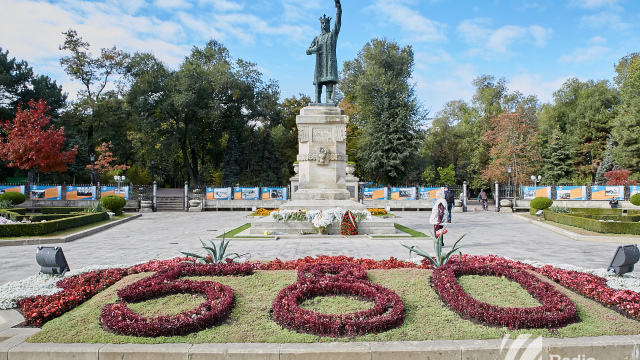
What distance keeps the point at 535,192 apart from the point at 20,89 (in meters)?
45.6

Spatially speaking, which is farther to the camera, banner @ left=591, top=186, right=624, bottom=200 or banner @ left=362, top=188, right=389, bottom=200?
banner @ left=362, top=188, right=389, bottom=200

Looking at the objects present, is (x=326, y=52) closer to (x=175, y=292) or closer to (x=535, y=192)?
(x=175, y=292)

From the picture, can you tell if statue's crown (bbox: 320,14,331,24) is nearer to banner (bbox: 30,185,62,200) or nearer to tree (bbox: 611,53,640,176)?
banner (bbox: 30,185,62,200)

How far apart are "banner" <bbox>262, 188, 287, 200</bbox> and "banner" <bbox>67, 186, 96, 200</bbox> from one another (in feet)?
40.0

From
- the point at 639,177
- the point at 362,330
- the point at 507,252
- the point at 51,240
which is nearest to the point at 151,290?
the point at 362,330

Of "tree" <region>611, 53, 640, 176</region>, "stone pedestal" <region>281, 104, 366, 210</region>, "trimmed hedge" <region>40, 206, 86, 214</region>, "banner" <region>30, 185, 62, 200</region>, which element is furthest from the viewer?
"tree" <region>611, 53, 640, 176</region>

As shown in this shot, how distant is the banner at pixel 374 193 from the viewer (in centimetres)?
2889

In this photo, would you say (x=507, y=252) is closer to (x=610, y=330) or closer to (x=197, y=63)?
(x=610, y=330)

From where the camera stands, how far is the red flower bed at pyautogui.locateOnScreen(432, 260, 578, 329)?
427 centimetres

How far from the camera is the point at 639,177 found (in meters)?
32.3

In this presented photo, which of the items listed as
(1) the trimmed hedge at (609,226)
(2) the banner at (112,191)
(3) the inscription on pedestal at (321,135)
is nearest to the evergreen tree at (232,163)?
(2) the banner at (112,191)

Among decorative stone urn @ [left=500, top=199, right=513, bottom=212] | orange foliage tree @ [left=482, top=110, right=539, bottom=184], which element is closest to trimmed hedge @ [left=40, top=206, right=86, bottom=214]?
decorative stone urn @ [left=500, top=199, right=513, bottom=212]

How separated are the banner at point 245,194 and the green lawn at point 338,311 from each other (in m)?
22.5

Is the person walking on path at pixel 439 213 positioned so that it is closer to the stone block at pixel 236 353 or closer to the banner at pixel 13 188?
the stone block at pixel 236 353
